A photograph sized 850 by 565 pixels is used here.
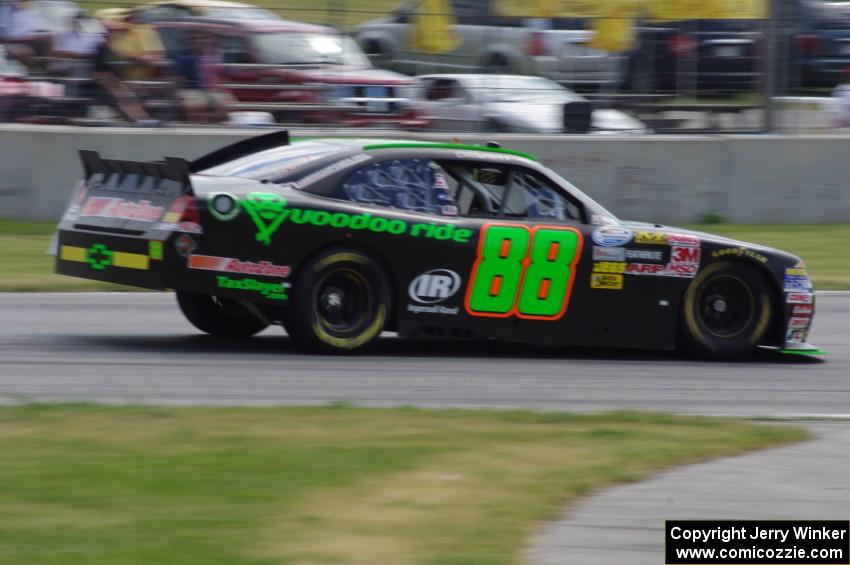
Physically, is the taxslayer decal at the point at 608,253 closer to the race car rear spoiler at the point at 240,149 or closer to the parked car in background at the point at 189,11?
the race car rear spoiler at the point at 240,149

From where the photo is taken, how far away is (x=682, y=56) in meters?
18.1

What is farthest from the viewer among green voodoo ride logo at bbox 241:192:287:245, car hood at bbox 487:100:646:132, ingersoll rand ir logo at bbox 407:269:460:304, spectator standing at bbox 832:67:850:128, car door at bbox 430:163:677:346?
spectator standing at bbox 832:67:850:128

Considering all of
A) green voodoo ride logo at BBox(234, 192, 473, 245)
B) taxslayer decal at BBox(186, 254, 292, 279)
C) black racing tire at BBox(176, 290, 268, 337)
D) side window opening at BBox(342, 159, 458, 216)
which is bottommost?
black racing tire at BBox(176, 290, 268, 337)

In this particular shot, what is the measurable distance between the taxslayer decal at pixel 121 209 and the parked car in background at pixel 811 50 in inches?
482

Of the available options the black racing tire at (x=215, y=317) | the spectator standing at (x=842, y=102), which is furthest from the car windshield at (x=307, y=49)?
the black racing tire at (x=215, y=317)

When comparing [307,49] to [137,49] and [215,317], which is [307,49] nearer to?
[137,49]

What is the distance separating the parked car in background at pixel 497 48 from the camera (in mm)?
17562

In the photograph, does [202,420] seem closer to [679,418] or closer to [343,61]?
[679,418]

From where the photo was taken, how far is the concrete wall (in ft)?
54.6

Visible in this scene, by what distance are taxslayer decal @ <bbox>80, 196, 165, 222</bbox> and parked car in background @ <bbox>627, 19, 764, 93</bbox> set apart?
10.4 metres

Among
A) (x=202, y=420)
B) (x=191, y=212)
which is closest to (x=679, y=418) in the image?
(x=202, y=420)

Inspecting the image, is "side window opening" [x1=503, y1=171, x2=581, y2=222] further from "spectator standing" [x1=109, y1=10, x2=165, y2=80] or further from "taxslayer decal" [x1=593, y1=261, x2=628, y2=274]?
"spectator standing" [x1=109, y1=10, x2=165, y2=80]

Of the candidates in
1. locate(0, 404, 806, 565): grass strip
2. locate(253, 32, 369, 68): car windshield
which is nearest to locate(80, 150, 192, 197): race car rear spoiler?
locate(0, 404, 806, 565): grass strip

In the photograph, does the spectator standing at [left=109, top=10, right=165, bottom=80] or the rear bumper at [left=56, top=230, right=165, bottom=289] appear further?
the spectator standing at [left=109, top=10, right=165, bottom=80]
